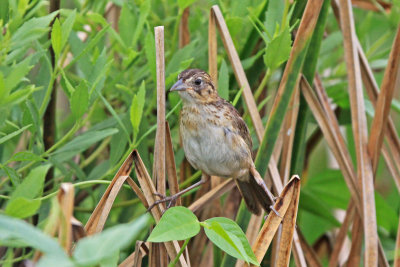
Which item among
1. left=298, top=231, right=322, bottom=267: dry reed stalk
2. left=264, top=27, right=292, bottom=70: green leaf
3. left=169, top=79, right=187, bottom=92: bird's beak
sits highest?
left=264, top=27, right=292, bottom=70: green leaf

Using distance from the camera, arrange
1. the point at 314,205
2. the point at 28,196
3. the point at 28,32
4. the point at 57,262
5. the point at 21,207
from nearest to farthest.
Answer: the point at 57,262 → the point at 21,207 → the point at 28,196 → the point at 28,32 → the point at 314,205

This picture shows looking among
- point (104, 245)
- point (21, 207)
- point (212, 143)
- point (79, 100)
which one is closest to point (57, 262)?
point (104, 245)

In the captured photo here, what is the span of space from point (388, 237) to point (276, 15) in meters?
1.48

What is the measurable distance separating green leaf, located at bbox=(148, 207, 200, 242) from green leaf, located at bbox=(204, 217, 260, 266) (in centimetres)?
4

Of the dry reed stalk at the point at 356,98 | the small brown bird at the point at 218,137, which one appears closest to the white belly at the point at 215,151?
the small brown bird at the point at 218,137

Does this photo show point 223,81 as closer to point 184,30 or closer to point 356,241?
point 184,30

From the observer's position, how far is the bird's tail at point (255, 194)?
2.46 meters

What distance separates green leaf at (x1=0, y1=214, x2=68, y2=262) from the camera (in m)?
1.14

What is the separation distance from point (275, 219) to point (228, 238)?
0.42 metres

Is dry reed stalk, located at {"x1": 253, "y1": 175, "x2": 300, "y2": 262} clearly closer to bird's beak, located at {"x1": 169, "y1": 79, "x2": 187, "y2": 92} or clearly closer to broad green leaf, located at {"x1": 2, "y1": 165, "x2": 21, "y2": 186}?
bird's beak, located at {"x1": 169, "y1": 79, "x2": 187, "y2": 92}

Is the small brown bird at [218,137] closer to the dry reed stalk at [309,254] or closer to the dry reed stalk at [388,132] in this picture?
the dry reed stalk at [309,254]

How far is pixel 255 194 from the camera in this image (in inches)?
99.6

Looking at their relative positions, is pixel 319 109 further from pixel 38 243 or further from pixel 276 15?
pixel 38 243

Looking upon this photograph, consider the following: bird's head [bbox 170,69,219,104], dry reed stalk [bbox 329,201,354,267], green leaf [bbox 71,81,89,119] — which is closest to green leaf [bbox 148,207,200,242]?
green leaf [bbox 71,81,89,119]
